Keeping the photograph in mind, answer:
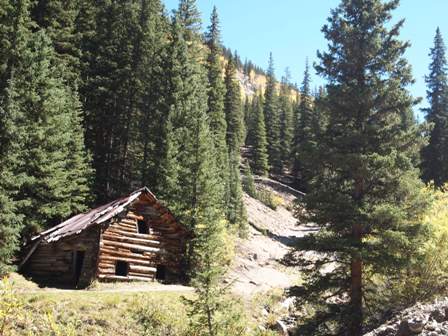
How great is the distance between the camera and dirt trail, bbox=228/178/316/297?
102 feet

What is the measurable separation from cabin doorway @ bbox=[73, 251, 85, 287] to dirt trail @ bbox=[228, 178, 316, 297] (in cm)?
890

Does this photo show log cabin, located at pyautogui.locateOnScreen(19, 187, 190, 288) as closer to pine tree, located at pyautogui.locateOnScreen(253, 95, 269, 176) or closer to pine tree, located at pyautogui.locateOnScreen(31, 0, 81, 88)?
pine tree, located at pyautogui.locateOnScreen(31, 0, 81, 88)

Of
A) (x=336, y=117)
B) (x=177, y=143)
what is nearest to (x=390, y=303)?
(x=336, y=117)

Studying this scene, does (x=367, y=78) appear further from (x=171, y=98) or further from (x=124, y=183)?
(x=124, y=183)

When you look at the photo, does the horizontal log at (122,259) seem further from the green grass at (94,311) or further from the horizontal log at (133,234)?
the green grass at (94,311)

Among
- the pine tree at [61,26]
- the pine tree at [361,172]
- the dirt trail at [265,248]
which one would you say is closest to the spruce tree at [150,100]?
the pine tree at [61,26]

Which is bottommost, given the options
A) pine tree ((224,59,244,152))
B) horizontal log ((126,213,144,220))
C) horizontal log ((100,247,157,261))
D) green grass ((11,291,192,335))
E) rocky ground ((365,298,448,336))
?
green grass ((11,291,192,335))

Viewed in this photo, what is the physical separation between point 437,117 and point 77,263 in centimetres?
4192

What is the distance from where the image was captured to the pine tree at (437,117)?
49.2 meters

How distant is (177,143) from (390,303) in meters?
19.7

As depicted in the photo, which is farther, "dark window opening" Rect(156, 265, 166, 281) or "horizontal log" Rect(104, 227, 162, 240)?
"dark window opening" Rect(156, 265, 166, 281)

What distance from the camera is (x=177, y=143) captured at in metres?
33.1

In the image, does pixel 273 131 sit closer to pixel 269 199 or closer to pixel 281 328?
pixel 269 199

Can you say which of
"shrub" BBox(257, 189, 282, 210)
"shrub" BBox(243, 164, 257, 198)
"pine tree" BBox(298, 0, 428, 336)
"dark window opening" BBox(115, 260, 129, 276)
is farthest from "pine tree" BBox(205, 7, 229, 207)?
"pine tree" BBox(298, 0, 428, 336)
